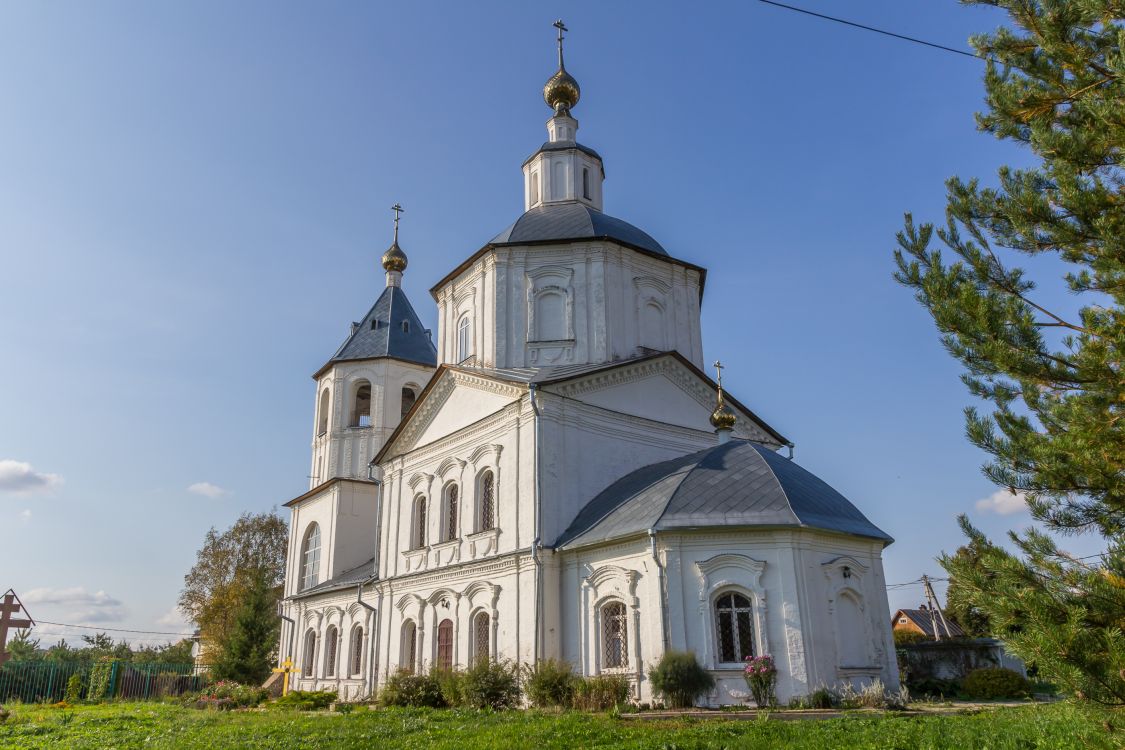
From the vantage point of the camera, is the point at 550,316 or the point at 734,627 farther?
the point at 550,316

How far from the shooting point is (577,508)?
16672 millimetres

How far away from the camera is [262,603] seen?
2805cm

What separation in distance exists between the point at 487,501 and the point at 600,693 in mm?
5941

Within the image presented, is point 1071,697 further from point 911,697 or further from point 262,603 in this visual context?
point 262,603

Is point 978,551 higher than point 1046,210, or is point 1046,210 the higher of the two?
point 1046,210

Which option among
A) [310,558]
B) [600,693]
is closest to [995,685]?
[600,693]

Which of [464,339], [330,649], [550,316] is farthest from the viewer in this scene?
[330,649]

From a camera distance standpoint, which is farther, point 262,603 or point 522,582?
point 262,603

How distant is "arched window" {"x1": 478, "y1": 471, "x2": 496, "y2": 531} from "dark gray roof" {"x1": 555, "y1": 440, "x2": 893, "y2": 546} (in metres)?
2.15

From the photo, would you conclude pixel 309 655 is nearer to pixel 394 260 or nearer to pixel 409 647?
pixel 409 647

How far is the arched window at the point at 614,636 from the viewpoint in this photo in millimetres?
14570

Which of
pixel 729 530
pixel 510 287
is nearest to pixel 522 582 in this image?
pixel 729 530

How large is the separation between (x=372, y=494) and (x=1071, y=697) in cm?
2319

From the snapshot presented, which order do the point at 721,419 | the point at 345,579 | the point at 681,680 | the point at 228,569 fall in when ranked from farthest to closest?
1. the point at 228,569
2. the point at 345,579
3. the point at 721,419
4. the point at 681,680
